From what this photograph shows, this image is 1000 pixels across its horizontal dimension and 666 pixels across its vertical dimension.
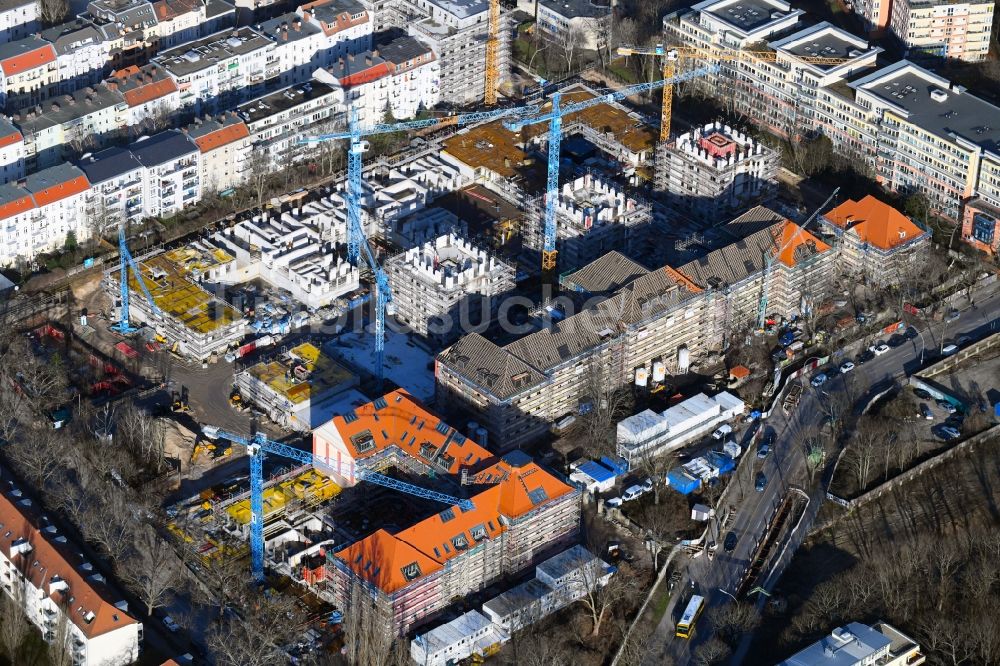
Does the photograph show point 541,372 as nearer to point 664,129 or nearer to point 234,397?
point 234,397

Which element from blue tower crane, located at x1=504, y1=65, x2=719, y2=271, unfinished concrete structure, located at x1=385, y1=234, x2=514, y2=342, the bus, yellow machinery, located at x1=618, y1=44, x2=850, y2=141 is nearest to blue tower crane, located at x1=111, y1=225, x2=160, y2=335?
unfinished concrete structure, located at x1=385, y1=234, x2=514, y2=342

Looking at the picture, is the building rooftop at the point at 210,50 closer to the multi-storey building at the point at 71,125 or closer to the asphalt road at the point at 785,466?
the multi-storey building at the point at 71,125

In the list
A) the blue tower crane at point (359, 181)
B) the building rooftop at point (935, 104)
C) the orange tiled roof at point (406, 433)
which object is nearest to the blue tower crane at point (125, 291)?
the blue tower crane at point (359, 181)

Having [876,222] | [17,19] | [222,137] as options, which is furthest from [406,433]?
[17,19]

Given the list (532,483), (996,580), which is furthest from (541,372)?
(996,580)

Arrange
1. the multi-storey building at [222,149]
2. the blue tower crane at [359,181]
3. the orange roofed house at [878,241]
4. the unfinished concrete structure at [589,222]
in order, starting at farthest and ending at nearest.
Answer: the multi-storey building at [222,149] → the unfinished concrete structure at [589,222] → the orange roofed house at [878,241] → the blue tower crane at [359,181]
